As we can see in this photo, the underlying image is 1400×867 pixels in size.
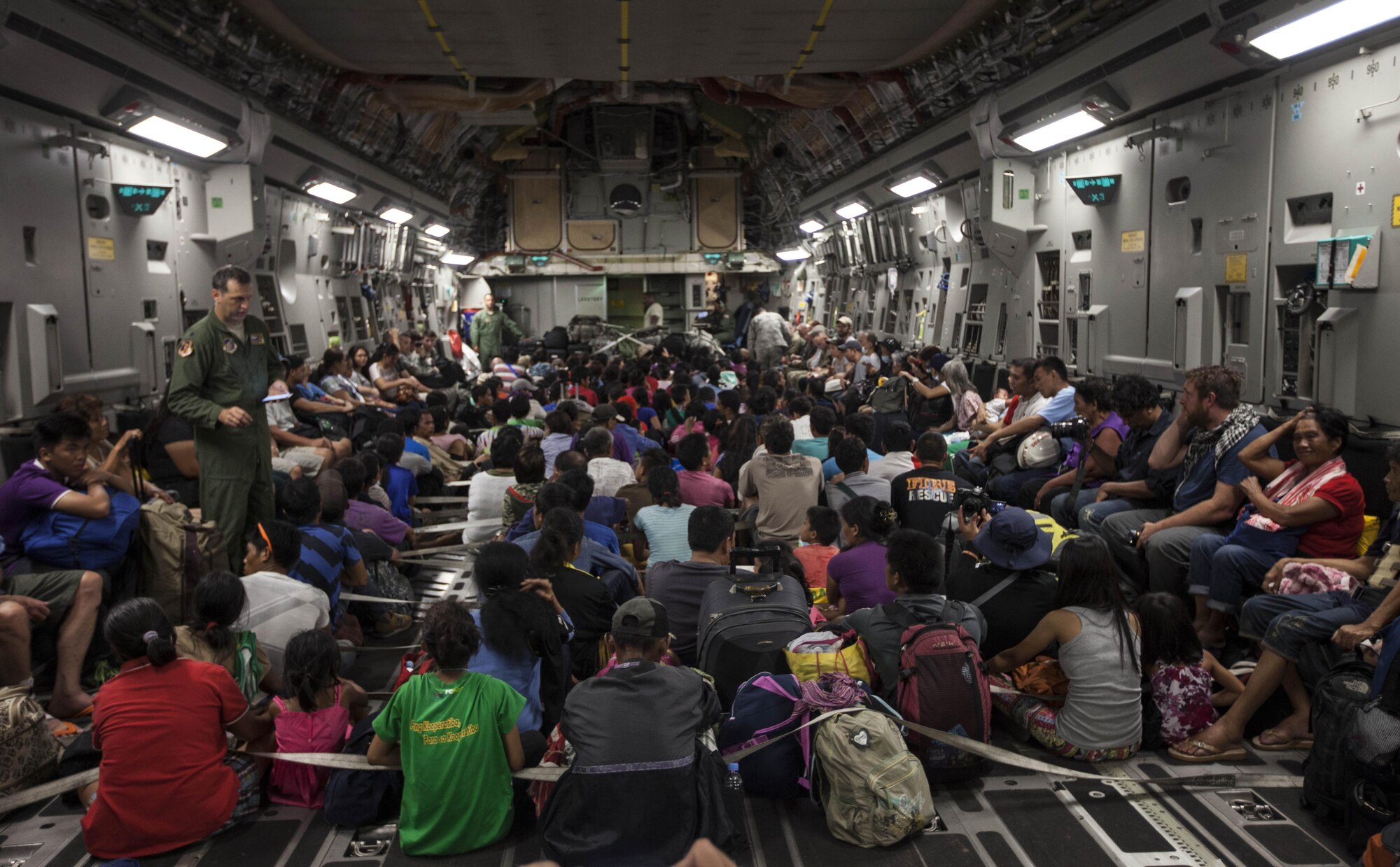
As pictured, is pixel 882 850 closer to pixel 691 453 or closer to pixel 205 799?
pixel 205 799

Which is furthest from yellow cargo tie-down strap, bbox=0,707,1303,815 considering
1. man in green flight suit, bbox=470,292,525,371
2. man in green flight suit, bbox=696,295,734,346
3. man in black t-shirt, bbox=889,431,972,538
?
man in green flight suit, bbox=696,295,734,346

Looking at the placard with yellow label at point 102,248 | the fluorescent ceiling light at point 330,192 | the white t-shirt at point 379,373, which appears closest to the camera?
the placard with yellow label at point 102,248

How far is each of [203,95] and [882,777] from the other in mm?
7750

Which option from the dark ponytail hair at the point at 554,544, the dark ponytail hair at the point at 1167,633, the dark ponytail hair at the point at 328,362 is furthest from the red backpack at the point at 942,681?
the dark ponytail hair at the point at 328,362

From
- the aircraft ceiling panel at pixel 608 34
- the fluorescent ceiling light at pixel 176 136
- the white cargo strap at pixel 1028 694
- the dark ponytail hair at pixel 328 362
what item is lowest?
the white cargo strap at pixel 1028 694

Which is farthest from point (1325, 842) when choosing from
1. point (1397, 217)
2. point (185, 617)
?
point (185, 617)

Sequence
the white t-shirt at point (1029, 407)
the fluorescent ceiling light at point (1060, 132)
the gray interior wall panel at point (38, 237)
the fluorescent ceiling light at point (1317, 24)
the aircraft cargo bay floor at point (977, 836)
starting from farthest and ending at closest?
the fluorescent ceiling light at point (1060, 132) < the white t-shirt at point (1029, 407) < the gray interior wall panel at point (38, 237) < the fluorescent ceiling light at point (1317, 24) < the aircraft cargo bay floor at point (977, 836)

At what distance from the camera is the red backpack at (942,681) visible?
3803 millimetres

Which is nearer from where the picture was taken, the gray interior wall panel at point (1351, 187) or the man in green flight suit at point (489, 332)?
the gray interior wall panel at point (1351, 187)

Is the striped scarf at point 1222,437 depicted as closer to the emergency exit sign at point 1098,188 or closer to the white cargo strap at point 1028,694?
the white cargo strap at point 1028,694

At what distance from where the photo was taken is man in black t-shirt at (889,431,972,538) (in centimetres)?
567

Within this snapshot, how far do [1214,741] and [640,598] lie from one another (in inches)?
101

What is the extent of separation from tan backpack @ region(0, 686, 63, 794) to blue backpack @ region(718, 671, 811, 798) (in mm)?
2633

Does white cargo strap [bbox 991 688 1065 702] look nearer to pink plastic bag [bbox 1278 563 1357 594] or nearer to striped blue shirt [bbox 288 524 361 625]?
pink plastic bag [bbox 1278 563 1357 594]
